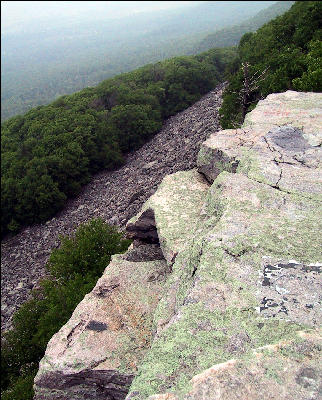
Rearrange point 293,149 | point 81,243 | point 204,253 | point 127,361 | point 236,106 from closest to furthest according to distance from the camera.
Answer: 1. point 204,253
2. point 127,361
3. point 293,149
4. point 81,243
5. point 236,106

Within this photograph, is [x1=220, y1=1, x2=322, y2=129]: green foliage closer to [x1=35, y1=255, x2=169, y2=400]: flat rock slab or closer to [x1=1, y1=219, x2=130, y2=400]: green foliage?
[x1=1, y1=219, x2=130, y2=400]: green foliage

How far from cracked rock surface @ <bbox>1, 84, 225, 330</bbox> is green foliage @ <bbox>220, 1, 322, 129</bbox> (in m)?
5.32

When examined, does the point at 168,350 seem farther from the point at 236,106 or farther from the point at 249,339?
the point at 236,106

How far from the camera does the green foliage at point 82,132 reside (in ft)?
136

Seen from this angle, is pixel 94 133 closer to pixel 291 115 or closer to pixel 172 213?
pixel 291 115

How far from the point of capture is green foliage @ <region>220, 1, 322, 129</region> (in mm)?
19345

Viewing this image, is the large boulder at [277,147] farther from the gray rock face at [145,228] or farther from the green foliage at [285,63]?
the green foliage at [285,63]

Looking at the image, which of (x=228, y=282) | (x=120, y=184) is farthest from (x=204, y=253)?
(x=120, y=184)

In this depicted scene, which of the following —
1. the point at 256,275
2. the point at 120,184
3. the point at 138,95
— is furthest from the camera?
the point at 138,95

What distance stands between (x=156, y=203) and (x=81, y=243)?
9.54 m

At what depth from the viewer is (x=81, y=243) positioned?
19.0 metres

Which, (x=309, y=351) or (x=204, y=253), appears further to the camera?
(x=204, y=253)

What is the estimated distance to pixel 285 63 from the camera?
24391mm

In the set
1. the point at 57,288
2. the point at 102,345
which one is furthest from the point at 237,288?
the point at 57,288
